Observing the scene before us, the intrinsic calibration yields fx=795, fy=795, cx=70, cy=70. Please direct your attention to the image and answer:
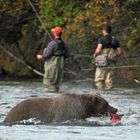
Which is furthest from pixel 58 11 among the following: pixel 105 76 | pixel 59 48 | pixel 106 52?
pixel 59 48

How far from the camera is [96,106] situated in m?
15.1

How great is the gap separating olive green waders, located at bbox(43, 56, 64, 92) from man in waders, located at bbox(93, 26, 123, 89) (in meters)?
1.76

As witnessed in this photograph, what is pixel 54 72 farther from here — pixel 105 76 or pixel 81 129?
pixel 81 129

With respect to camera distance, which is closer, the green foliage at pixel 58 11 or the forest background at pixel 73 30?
the forest background at pixel 73 30

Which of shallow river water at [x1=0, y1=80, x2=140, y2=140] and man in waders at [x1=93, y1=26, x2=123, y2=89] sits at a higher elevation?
man in waders at [x1=93, y1=26, x2=123, y2=89]

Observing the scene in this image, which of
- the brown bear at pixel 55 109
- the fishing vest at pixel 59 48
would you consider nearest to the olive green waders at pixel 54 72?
the fishing vest at pixel 59 48

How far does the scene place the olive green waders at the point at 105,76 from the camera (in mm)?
23734

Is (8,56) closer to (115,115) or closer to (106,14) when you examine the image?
(106,14)

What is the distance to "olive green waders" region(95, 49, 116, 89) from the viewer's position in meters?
23.7

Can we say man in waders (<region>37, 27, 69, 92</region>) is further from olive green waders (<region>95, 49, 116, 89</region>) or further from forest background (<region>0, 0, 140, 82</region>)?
forest background (<region>0, 0, 140, 82</region>)

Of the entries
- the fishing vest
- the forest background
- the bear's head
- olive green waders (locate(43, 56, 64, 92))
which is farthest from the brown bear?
the forest background

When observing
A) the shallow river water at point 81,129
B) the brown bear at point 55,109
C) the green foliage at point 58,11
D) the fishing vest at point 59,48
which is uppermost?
the green foliage at point 58,11

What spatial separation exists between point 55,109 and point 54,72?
7.90 m

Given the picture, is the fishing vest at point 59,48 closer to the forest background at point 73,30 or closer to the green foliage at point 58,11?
the forest background at point 73,30
